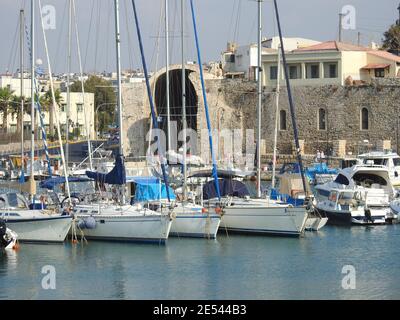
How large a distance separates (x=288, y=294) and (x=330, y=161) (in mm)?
28389

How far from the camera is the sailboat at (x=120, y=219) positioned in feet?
93.1

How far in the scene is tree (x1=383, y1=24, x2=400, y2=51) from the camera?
64.8m

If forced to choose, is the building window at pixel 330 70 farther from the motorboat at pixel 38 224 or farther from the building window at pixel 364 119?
the motorboat at pixel 38 224

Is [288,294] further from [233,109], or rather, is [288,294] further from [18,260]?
[233,109]

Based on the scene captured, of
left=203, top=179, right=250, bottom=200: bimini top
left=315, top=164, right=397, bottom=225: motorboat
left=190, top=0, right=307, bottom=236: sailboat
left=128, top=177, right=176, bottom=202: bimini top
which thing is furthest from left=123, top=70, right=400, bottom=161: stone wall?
left=190, top=0, right=307, bottom=236: sailboat

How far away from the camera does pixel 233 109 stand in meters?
55.6

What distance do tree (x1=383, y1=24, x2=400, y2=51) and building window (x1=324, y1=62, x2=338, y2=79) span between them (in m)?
13.2

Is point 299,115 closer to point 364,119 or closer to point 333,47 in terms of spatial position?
point 364,119

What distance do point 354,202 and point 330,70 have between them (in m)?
19.7

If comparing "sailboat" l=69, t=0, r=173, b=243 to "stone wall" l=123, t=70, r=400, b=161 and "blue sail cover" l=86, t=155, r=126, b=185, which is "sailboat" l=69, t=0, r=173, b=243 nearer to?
"blue sail cover" l=86, t=155, r=126, b=185

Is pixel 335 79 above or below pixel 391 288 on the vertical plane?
above

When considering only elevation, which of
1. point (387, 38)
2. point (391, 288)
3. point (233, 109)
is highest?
point (387, 38)

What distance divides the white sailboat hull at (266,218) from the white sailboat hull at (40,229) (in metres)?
4.76
